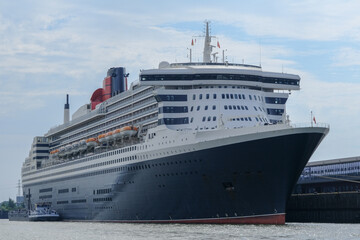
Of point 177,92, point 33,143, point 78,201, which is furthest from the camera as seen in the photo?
point 33,143

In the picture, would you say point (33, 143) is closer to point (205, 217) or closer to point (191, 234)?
point (205, 217)

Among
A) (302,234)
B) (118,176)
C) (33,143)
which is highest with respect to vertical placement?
(33,143)

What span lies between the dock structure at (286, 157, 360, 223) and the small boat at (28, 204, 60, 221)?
2849 centimetres

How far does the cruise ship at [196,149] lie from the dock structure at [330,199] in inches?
365

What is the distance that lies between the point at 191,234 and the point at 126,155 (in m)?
18.2

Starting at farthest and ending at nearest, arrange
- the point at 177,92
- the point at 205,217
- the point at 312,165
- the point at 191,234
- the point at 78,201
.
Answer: the point at 312,165 → the point at 78,201 → the point at 177,92 → the point at 205,217 → the point at 191,234

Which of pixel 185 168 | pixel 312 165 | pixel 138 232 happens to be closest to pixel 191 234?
pixel 138 232

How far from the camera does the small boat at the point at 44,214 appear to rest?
2974 inches

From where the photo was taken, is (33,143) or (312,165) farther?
(33,143)

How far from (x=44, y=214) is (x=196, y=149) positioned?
1396 inches

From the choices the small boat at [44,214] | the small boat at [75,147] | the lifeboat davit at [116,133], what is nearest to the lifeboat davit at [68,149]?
the small boat at [75,147]

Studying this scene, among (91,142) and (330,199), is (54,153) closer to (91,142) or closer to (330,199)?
(91,142)

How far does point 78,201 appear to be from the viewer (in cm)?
6825

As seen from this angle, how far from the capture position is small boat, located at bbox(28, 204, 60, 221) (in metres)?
75.5
